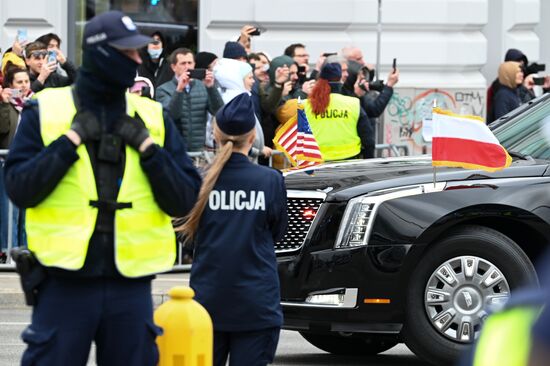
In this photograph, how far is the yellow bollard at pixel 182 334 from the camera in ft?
16.6

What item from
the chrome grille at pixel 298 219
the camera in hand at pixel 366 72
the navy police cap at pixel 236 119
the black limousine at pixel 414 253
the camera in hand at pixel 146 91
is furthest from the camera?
the camera in hand at pixel 366 72

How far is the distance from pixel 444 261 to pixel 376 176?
2.22 feet

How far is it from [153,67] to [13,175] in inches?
420

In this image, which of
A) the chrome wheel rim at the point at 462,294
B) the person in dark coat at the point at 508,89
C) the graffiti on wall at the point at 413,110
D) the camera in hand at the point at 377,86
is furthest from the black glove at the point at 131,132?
the graffiti on wall at the point at 413,110

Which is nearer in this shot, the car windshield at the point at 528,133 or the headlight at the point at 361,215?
the headlight at the point at 361,215

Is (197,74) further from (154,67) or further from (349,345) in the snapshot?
(349,345)

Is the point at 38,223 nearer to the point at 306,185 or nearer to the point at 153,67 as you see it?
the point at 306,185

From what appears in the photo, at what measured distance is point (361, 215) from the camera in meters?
8.58

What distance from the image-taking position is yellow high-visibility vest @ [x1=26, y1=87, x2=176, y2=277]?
4.71 m

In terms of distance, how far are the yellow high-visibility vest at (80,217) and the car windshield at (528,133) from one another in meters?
4.83

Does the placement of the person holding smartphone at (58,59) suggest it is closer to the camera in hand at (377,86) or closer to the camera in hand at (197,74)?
the camera in hand at (197,74)

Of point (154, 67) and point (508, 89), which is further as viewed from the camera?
point (508, 89)

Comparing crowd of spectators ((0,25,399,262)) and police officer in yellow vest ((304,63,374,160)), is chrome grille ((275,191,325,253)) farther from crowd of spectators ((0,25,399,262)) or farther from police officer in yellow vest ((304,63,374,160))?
police officer in yellow vest ((304,63,374,160))

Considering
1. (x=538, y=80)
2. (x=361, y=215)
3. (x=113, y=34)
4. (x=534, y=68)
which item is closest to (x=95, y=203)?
(x=113, y=34)
